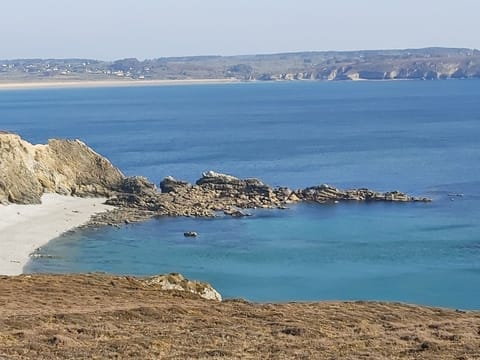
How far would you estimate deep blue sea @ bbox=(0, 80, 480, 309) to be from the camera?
146 feet

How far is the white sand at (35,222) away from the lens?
48.1 meters

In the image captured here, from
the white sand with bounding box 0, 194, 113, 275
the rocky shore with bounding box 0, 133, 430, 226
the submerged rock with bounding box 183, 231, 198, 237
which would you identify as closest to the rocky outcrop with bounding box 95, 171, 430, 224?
the rocky shore with bounding box 0, 133, 430, 226

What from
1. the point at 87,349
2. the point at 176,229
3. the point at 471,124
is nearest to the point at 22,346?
the point at 87,349

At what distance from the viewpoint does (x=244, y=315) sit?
890 inches

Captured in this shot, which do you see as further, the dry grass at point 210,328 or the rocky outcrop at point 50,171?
the rocky outcrop at point 50,171

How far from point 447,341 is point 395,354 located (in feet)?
7.01

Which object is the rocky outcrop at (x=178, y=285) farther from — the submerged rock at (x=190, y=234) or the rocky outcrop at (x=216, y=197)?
the rocky outcrop at (x=216, y=197)

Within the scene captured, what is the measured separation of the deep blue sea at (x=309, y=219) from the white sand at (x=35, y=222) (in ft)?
3.98

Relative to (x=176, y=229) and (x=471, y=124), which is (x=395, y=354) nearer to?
(x=176, y=229)

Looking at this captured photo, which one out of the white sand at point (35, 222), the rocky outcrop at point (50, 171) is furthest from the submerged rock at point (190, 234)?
the rocky outcrop at point (50, 171)

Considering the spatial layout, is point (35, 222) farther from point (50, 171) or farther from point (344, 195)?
point (344, 195)

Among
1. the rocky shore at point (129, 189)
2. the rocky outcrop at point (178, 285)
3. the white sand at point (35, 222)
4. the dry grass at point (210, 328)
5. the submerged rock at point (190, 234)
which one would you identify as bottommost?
the white sand at point (35, 222)

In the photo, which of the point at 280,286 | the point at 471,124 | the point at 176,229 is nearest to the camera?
the point at 280,286

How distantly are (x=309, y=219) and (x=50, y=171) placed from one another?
21.0 meters
